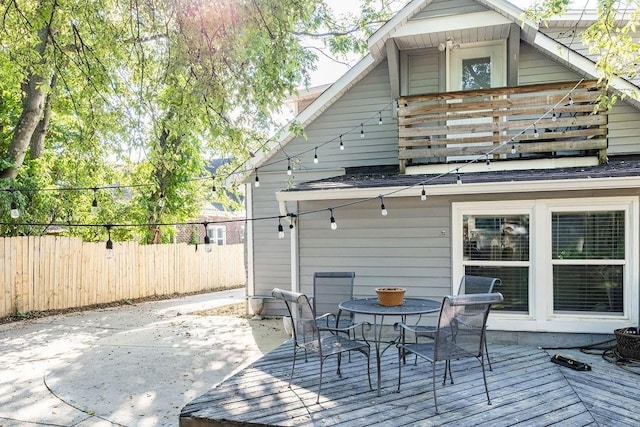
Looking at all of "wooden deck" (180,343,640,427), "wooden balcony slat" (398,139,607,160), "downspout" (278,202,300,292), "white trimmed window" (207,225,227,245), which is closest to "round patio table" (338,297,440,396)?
"wooden deck" (180,343,640,427)

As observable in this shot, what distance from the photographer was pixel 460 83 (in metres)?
7.47

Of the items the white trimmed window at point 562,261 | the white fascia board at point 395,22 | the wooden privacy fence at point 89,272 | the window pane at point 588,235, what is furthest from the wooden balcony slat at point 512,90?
the wooden privacy fence at point 89,272

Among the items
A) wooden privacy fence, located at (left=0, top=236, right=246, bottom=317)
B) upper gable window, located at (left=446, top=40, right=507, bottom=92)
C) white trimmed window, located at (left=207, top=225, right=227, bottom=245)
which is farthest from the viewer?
white trimmed window, located at (left=207, top=225, right=227, bottom=245)

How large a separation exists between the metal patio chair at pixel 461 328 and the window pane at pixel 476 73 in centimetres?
476

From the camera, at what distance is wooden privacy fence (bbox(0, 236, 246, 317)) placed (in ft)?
31.2

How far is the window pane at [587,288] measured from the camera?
18.3 feet

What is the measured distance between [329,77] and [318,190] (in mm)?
6682

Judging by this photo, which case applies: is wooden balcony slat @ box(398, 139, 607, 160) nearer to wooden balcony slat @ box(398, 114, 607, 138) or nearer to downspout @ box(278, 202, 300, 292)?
wooden balcony slat @ box(398, 114, 607, 138)

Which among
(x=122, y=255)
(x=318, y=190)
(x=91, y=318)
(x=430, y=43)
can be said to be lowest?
(x=91, y=318)

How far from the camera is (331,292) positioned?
5.63 m

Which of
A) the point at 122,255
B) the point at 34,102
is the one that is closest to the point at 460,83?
the point at 34,102

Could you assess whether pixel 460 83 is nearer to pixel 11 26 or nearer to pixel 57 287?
pixel 11 26

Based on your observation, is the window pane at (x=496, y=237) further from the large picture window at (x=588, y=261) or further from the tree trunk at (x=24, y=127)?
the tree trunk at (x=24, y=127)

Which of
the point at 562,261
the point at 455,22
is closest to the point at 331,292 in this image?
the point at 562,261
